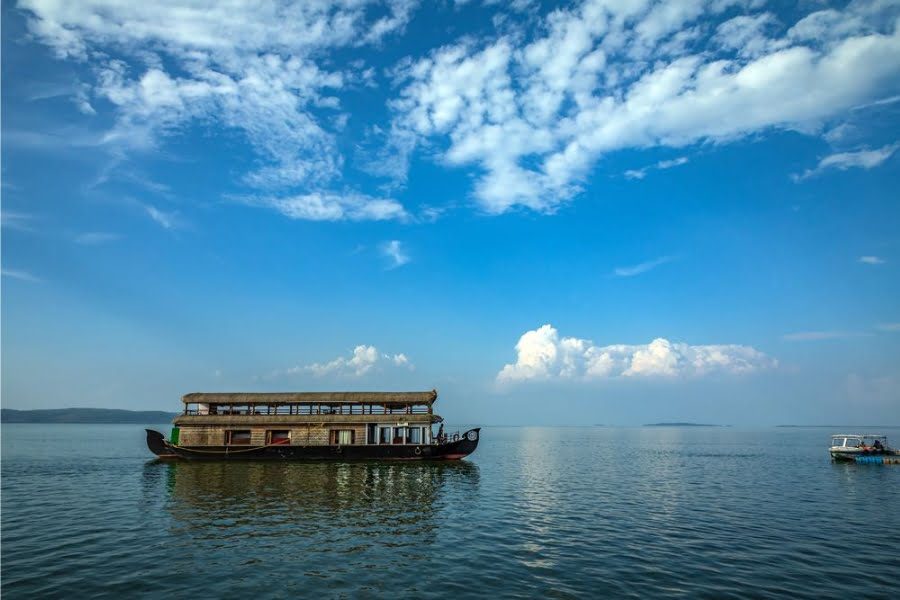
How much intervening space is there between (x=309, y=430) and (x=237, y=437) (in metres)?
Answer: 7.51

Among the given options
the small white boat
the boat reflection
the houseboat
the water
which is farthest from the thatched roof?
the small white boat

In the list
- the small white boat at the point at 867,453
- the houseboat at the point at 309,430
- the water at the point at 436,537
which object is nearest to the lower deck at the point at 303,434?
the houseboat at the point at 309,430

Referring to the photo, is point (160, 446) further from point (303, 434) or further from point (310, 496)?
point (310, 496)

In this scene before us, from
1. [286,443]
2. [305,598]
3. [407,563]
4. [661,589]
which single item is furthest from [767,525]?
[286,443]

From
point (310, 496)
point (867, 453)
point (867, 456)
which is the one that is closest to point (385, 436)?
point (310, 496)

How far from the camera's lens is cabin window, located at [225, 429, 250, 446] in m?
48.1

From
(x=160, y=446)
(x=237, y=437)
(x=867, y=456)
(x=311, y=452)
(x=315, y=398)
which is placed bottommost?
(x=867, y=456)

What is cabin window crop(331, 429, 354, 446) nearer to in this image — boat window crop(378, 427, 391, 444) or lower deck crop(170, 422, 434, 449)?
lower deck crop(170, 422, 434, 449)

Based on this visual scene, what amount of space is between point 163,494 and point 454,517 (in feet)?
63.8

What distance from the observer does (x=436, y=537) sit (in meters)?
21.6

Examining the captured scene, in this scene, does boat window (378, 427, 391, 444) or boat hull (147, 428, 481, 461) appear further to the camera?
boat window (378, 427, 391, 444)

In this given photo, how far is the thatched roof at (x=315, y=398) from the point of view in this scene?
48.3 m

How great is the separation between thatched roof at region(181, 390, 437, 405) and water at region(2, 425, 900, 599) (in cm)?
914

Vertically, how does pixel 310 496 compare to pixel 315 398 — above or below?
below
